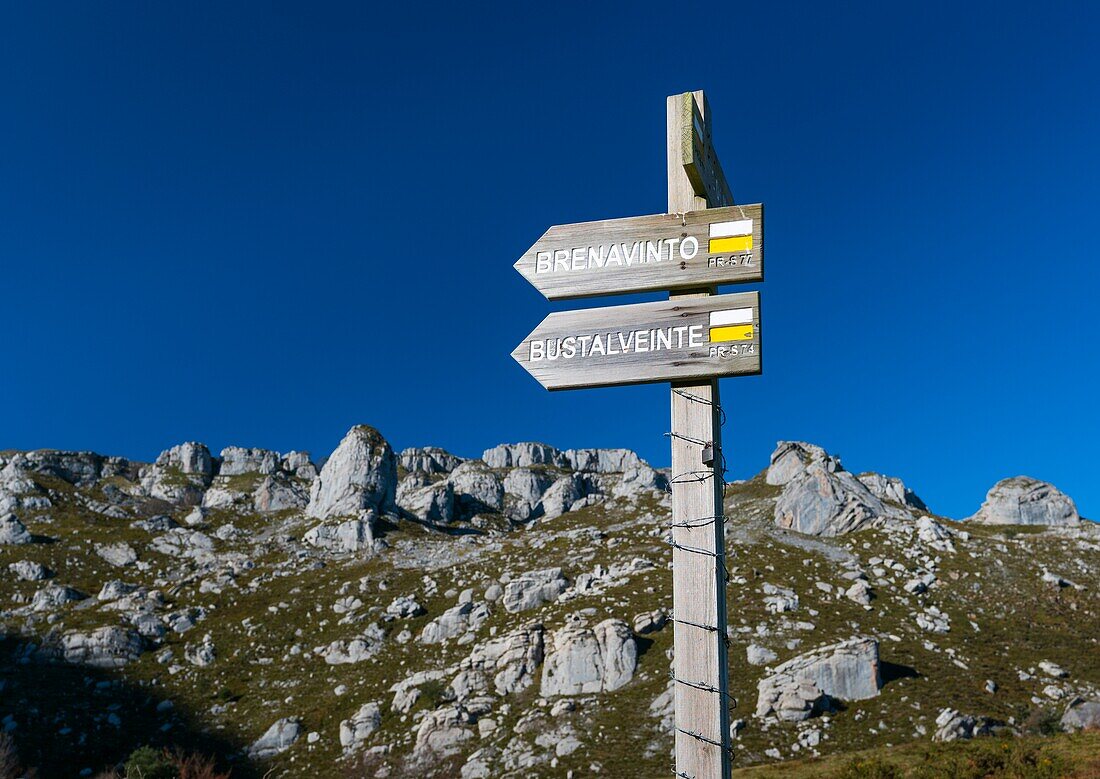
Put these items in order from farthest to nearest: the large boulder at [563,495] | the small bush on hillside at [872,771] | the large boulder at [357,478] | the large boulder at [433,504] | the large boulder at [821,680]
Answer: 1. the large boulder at [563,495]
2. the large boulder at [433,504]
3. the large boulder at [357,478]
4. the large boulder at [821,680]
5. the small bush on hillside at [872,771]

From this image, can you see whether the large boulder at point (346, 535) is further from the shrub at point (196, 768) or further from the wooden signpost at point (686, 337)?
the wooden signpost at point (686, 337)

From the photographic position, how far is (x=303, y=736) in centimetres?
5203

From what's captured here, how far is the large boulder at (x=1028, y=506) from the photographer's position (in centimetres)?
8669

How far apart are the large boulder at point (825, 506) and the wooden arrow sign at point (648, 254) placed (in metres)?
74.4

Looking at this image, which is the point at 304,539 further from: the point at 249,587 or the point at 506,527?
the point at 506,527

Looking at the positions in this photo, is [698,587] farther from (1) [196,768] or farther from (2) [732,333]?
(1) [196,768]

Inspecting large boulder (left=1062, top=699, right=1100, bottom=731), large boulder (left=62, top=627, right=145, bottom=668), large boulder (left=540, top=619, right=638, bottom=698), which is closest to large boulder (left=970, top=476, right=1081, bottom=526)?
large boulder (left=1062, top=699, right=1100, bottom=731)

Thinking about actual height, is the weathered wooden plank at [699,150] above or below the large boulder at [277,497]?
below

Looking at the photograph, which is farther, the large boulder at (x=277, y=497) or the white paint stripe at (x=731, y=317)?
the large boulder at (x=277, y=497)

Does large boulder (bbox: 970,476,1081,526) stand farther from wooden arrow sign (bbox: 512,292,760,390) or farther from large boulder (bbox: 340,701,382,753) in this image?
wooden arrow sign (bbox: 512,292,760,390)

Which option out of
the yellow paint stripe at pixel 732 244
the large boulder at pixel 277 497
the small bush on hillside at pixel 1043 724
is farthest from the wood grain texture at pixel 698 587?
the large boulder at pixel 277 497

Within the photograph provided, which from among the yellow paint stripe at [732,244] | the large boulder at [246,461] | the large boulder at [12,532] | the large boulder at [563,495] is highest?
the large boulder at [246,461]

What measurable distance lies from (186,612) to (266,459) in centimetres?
11321

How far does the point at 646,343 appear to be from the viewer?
15.9 ft
